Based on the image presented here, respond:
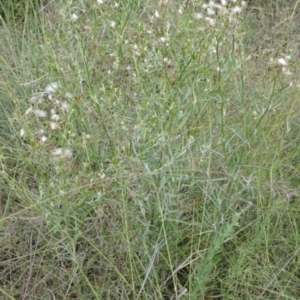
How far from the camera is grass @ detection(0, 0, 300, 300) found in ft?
6.08

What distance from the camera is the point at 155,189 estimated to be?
1810 millimetres

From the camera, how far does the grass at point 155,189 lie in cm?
185

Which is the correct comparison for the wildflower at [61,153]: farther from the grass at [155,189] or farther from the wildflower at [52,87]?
the wildflower at [52,87]

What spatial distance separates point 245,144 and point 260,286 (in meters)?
0.43

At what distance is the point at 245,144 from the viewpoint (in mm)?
1982

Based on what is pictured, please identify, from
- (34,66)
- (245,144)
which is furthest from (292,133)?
(34,66)

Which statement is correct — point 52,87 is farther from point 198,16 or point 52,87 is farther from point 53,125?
point 198,16

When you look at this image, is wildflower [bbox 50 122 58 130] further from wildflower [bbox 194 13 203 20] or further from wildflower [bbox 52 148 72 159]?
wildflower [bbox 194 13 203 20]

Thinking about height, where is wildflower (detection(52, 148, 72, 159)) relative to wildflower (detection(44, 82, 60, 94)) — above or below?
above

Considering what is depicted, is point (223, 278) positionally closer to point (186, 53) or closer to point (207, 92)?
point (207, 92)

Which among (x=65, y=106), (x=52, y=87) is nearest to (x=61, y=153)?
(x=65, y=106)

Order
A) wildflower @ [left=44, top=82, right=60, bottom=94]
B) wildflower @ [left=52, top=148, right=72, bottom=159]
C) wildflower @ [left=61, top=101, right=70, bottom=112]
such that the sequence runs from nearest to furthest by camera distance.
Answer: wildflower @ [left=52, top=148, right=72, bottom=159], wildflower @ [left=61, top=101, right=70, bottom=112], wildflower @ [left=44, top=82, right=60, bottom=94]

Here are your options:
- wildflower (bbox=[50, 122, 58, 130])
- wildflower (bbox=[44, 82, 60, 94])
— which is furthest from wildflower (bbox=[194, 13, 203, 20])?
wildflower (bbox=[50, 122, 58, 130])

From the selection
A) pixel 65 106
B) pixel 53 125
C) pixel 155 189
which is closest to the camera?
pixel 155 189
